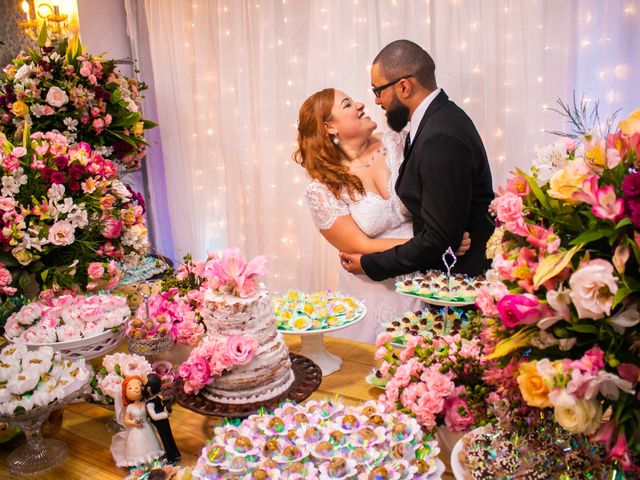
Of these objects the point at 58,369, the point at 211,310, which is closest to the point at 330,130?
the point at 211,310

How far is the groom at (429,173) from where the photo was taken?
98.3 inches

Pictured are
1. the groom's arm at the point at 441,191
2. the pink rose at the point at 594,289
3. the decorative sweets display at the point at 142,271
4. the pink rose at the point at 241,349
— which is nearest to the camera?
the pink rose at the point at 594,289

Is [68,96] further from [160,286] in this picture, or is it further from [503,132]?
[503,132]

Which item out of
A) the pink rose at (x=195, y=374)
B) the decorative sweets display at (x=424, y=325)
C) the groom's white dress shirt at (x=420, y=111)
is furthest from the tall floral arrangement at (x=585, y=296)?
the groom's white dress shirt at (x=420, y=111)

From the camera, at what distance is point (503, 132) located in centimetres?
323

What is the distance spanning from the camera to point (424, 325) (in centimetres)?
196

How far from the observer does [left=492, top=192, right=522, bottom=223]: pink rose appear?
1.07 meters

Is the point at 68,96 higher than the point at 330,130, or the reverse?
the point at 68,96

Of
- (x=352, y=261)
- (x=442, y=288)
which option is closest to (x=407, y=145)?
(x=352, y=261)

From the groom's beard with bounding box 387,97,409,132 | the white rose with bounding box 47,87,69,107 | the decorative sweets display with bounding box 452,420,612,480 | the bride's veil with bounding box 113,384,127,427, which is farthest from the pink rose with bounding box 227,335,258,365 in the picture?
the white rose with bounding box 47,87,69,107

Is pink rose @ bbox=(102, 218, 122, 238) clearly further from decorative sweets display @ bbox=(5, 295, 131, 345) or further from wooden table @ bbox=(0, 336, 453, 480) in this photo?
wooden table @ bbox=(0, 336, 453, 480)

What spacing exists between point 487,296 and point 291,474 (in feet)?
1.74

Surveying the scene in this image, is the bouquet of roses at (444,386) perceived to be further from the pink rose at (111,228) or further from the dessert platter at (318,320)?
the pink rose at (111,228)

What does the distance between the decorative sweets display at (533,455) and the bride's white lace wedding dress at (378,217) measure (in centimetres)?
179
